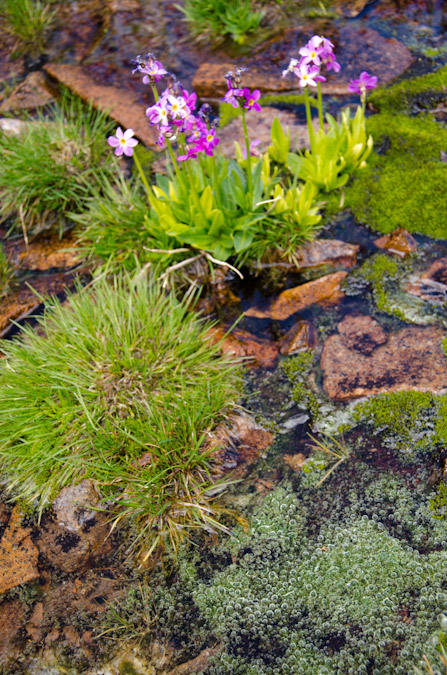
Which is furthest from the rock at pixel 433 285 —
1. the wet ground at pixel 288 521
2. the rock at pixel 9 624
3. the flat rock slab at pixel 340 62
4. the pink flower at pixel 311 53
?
the rock at pixel 9 624

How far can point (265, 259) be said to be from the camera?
4031 mm

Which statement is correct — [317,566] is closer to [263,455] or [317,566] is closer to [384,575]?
[384,575]

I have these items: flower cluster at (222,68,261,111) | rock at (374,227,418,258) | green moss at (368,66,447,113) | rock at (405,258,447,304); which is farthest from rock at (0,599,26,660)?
green moss at (368,66,447,113)

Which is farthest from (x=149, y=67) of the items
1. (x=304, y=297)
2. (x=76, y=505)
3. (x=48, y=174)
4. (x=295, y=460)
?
(x=76, y=505)

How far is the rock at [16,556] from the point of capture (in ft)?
9.18

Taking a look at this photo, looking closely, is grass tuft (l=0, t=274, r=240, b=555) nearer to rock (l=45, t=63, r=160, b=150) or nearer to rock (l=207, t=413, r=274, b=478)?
rock (l=207, t=413, r=274, b=478)

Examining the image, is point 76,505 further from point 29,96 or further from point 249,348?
point 29,96

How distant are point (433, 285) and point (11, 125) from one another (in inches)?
171

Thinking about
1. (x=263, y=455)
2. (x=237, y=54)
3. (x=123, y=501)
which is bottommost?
(x=263, y=455)

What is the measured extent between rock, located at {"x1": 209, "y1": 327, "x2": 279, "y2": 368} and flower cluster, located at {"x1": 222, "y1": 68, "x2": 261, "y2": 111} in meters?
1.39

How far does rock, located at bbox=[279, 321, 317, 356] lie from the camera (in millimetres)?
3574

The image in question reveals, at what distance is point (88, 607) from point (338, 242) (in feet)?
9.44

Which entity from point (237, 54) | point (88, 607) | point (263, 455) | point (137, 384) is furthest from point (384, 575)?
point (237, 54)

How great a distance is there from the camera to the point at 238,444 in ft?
10.5
